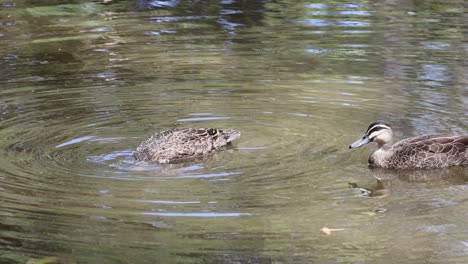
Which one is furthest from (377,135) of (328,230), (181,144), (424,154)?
(328,230)

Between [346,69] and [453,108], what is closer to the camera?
[453,108]

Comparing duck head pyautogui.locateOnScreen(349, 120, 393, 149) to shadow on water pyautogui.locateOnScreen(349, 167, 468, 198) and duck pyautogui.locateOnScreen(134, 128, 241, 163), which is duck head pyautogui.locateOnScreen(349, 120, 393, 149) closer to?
shadow on water pyautogui.locateOnScreen(349, 167, 468, 198)

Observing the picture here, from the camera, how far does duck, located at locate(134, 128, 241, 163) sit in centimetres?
1120

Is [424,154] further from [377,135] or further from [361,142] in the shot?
[361,142]

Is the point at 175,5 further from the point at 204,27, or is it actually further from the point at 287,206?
the point at 287,206

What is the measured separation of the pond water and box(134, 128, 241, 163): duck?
0.15 m

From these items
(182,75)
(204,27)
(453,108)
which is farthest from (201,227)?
(204,27)

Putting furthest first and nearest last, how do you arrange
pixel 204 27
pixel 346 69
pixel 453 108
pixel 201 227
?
pixel 204 27, pixel 346 69, pixel 453 108, pixel 201 227

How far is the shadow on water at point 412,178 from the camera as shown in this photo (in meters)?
10.3

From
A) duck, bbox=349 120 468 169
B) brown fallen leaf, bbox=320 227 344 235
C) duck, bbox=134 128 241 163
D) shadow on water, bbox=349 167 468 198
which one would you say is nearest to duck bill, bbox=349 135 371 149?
duck, bbox=349 120 468 169

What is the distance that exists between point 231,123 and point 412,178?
2.79 meters

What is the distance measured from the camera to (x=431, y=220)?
9094 mm

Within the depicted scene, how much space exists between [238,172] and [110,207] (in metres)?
1.63

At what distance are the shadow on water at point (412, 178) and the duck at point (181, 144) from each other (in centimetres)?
179
